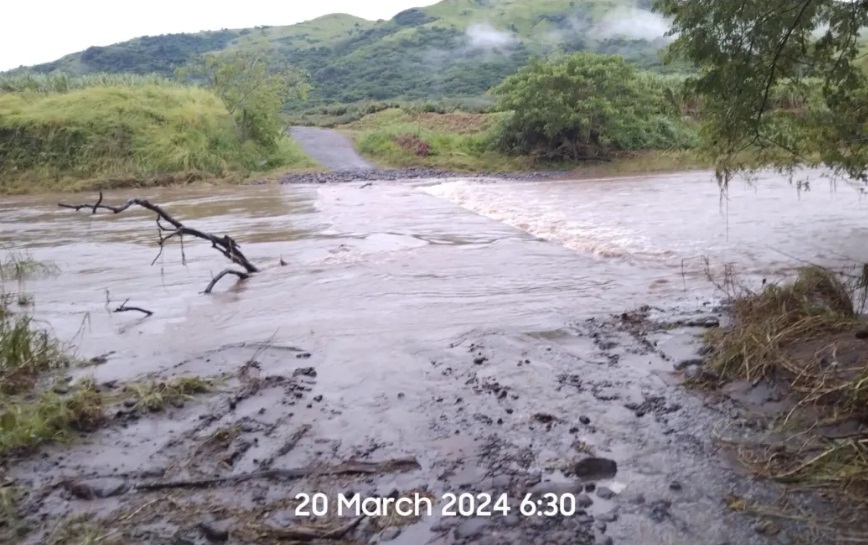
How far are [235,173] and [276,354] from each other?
2168cm

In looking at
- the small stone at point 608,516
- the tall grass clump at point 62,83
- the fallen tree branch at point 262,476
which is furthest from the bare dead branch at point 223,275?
the tall grass clump at point 62,83

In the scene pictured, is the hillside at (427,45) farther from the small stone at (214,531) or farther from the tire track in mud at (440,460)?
the small stone at (214,531)

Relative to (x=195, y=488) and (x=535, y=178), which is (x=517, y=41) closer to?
(x=535, y=178)

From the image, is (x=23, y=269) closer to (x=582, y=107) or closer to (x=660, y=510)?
(x=660, y=510)

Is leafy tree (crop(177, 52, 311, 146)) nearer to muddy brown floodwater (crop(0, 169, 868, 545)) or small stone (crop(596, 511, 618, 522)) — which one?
muddy brown floodwater (crop(0, 169, 868, 545))

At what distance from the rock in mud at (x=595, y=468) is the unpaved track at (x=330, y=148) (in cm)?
2518

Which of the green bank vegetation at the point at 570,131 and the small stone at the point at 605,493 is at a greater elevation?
the green bank vegetation at the point at 570,131

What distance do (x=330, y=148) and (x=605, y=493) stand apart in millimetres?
31222

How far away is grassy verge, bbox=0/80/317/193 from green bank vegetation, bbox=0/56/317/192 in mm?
36

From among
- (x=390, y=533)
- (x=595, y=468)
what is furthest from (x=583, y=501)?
(x=390, y=533)

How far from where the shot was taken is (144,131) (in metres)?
28.0

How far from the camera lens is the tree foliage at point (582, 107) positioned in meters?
25.1

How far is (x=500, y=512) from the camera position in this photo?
135 inches

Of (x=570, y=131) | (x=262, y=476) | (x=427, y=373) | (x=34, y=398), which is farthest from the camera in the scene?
(x=570, y=131)
